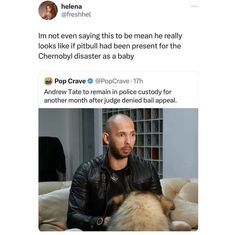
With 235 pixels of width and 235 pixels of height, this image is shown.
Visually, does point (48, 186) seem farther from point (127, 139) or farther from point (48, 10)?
point (48, 10)

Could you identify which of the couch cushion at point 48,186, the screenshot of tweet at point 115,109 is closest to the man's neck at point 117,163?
the screenshot of tweet at point 115,109

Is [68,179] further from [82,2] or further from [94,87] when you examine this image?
[82,2]

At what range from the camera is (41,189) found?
67.6 inches

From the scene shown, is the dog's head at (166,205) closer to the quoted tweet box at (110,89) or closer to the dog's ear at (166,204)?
the dog's ear at (166,204)

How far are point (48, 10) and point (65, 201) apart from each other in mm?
708

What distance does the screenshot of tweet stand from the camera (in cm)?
170

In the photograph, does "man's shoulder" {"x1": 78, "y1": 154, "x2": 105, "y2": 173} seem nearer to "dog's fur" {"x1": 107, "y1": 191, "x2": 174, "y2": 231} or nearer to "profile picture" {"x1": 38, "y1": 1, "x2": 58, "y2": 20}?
"dog's fur" {"x1": 107, "y1": 191, "x2": 174, "y2": 231}

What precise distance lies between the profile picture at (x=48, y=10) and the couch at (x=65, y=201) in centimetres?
62

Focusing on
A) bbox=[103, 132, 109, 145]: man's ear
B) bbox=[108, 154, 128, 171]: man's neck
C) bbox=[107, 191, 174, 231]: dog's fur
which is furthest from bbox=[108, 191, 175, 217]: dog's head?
bbox=[103, 132, 109, 145]: man's ear

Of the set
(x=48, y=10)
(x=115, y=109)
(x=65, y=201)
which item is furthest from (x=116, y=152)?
(x=48, y=10)

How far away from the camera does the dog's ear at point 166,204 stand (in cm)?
173
